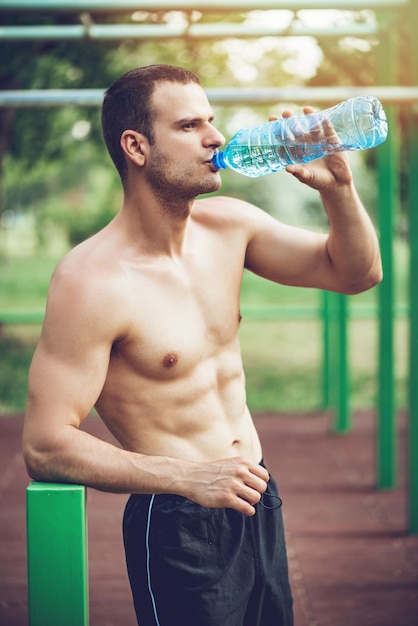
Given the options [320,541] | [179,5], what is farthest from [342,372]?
[179,5]

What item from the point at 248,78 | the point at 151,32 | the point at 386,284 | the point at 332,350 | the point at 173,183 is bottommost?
the point at 332,350

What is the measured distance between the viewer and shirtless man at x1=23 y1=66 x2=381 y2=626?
168 cm

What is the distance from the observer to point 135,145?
183 cm

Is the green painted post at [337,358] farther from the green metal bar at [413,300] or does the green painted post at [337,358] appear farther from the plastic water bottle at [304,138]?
the plastic water bottle at [304,138]

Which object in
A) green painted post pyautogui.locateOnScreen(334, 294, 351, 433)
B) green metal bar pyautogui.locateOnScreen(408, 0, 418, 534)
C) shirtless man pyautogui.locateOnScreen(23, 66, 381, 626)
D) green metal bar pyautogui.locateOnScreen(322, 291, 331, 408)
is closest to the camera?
shirtless man pyautogui.locateOnScreen(23, 66, 381, 626)

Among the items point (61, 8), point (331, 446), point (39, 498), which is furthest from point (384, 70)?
point (39, 498)

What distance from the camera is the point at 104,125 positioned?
1.91 meters

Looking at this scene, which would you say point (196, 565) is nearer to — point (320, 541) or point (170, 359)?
point (170, 359)

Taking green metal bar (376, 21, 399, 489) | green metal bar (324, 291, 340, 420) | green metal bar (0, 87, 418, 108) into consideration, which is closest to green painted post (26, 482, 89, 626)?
green metal bar (0, 87, 418, 108)

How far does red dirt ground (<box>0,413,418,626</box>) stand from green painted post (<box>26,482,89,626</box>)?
145 cm

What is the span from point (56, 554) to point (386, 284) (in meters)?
2.78

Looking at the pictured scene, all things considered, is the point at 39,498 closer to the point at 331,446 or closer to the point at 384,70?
the point at 384,70

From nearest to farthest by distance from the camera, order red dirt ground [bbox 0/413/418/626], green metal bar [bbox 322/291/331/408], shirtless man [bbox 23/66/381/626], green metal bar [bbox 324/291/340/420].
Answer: shirtless man [bbox 23/66/381/626] → red dirt ground [bbox 0/413/418/626] → green metal bar [bbox 324/291/340/420] → green metal bar [bbox 322/291/331/408]

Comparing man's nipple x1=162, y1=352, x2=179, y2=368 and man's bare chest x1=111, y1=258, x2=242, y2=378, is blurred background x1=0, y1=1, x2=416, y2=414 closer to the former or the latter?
man's bare chest x1=111, y1=258, x2=242, y2=378
